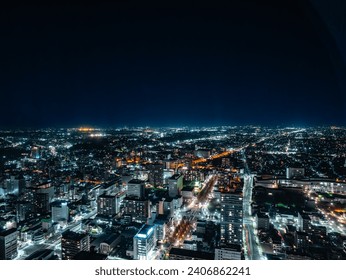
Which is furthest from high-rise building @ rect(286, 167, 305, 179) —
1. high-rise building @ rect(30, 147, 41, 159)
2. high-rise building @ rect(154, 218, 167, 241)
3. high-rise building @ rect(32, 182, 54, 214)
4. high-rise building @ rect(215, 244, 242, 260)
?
high-rise building @ rect(30, 147, 41, 159)

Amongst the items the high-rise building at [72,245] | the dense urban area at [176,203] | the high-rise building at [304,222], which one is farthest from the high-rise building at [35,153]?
the high-rise building at [304,222]

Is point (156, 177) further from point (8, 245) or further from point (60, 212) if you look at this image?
point (8, 245)

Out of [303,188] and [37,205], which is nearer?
[37,205]

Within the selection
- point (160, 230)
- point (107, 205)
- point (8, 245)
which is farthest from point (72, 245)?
point (107, 205)

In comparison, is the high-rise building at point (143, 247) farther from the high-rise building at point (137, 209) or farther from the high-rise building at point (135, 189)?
the high-rise building at point (135, 189)
